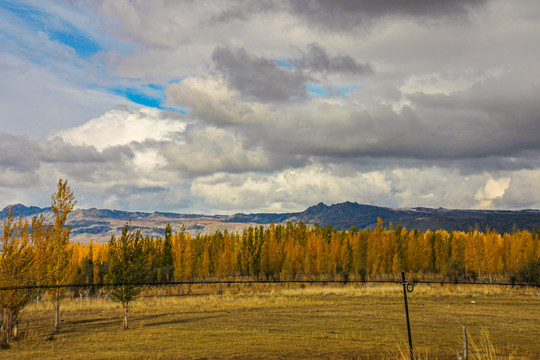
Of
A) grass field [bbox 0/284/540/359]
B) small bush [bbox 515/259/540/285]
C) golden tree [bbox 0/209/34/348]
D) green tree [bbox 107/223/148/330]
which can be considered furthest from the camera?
small bush [bbox 515/259/540/285]

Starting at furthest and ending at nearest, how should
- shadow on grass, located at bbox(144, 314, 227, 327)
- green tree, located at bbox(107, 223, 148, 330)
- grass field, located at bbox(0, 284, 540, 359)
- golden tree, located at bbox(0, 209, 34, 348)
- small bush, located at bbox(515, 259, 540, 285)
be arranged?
small bush, located at bbox(515, 259, 540, 285) → green tree, located at bbox(107, 223, 148, 330) → shadow on grass, located at bbox(144, 314, 227, 327) → golden tree, located at bbox(0, 209, 34, 348) → grass field, located at bbox(0, 284, 540, 359)

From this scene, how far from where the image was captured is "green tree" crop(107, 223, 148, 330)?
114 ft

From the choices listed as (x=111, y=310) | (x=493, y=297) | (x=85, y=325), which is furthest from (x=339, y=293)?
(x=85, y=325)

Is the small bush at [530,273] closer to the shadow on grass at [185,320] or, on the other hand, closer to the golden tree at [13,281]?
the shadow on grass at [185,320]

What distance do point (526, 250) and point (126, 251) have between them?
9561 centimetres

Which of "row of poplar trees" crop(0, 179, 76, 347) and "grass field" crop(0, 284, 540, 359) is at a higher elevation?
"row of poplar trees" crop(0, 179, 76, 347)

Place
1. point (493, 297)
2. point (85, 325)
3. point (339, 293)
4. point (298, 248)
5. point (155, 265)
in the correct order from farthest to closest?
1. point (298, 248)
2. point (155, 265)
3. point (339, 293)
4. point (493, 297)
5. point (85, 325)

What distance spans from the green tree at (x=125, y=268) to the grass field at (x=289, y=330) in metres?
2.63

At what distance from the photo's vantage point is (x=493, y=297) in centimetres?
5106

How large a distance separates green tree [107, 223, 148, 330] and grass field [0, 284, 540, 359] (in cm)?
263

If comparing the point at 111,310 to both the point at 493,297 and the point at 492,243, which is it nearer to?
the point at 493,297

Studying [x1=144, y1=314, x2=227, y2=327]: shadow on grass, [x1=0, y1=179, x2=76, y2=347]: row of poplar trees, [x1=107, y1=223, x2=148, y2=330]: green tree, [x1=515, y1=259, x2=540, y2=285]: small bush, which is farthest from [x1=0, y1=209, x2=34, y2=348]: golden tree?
[x1=515, y1=259, x2=540, y2=285]: small bush

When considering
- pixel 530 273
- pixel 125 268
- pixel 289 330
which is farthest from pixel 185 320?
pixel 530 273

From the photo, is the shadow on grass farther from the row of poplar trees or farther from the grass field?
the row of poplar trees
